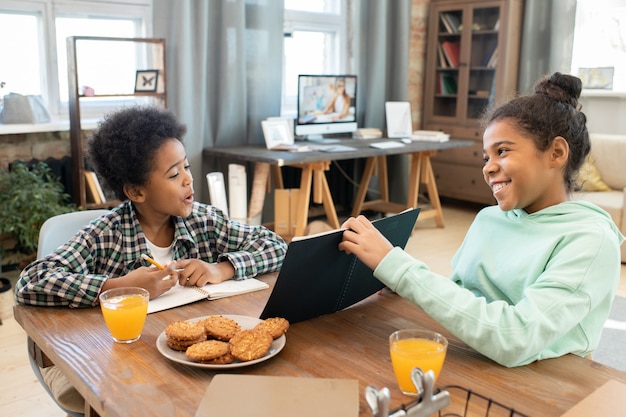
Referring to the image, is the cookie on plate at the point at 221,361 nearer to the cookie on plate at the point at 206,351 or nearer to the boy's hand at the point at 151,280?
the cookie on plate at the point at 206,351

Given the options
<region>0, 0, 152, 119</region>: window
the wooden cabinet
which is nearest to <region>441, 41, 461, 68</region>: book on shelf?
the wooden cabinet

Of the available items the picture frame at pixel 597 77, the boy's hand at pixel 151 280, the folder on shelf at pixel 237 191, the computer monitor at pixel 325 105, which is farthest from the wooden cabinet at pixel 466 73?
the boy's hand at pixel 151 280

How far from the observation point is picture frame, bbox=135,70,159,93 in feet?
12.3

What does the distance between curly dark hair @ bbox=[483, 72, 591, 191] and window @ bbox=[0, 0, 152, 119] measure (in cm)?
304

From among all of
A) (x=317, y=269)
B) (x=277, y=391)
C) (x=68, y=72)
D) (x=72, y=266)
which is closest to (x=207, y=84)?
(x=68, y=72)

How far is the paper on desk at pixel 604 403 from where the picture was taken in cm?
89

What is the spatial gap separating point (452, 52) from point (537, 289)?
4814 mm

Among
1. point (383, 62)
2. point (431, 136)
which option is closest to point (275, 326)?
point (431, 136)

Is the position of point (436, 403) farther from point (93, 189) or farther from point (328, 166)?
point (328, 166)

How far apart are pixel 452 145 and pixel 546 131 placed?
11.8 feet

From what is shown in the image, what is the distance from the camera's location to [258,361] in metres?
1.02

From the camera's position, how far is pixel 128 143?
5.16ft

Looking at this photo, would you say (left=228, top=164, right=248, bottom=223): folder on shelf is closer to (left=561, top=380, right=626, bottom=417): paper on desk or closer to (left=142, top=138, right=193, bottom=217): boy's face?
(left=142, top=138, right=193, bottom=217): boy's face

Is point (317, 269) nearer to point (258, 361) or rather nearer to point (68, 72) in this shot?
point (258, 361)
